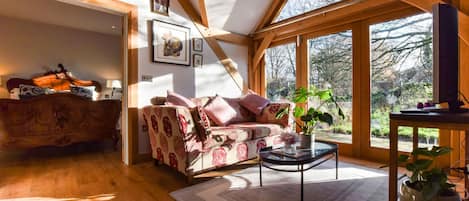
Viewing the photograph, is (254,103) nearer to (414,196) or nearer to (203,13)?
(203,13)

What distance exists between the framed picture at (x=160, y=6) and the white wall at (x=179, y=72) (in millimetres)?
50

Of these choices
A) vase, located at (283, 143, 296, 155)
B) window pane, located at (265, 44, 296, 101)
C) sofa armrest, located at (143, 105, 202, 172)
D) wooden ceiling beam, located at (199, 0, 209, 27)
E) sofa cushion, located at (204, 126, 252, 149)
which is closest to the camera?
vase, located at (283, 143, 296, 155)

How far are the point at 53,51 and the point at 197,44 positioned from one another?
139 inches

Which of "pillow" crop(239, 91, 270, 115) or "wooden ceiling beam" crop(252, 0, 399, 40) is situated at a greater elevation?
"wooden ceiling beam" crop(252, 0, 399, 40)

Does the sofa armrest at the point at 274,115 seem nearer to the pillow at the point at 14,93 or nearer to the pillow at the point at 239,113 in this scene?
the pillow at the point at 239,113

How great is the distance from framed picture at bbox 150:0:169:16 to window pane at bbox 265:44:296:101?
6.49ft

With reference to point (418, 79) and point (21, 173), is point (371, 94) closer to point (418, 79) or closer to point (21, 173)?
point (418, 79)

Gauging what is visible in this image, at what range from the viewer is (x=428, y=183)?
1.13 m

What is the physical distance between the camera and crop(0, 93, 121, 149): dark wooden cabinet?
2844mm

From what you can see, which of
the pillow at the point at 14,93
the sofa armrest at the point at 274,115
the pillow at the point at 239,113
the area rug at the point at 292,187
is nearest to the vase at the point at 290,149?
the area rug at the point at 292,187

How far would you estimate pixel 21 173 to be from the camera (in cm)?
249

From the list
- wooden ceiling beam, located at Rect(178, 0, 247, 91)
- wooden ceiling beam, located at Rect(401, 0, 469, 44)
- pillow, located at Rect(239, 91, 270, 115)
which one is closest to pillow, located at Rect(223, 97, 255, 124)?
pillow, located at Rect(239, 91, 270, 115)

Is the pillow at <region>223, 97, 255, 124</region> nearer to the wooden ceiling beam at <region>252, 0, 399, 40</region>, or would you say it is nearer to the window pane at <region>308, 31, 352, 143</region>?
the window pane at <region>308, 31, 352, 143</region>

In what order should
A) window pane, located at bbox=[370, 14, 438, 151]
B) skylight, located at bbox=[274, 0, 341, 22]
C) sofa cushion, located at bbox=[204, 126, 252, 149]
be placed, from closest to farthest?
sofa cushion, located at bbox=[204, 126, 252, 149] < window pane, located at bbox=[370, 14, 438, 151] < skylight, located at bbox=[274, 0, 341, 22]
